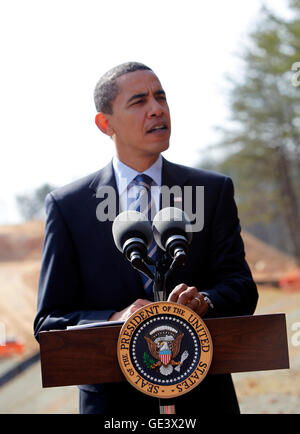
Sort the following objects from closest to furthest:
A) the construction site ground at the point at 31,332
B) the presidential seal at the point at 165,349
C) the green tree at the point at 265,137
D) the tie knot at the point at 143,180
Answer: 1. the presidential seal at the point at 165,349
2. the tie knot at the point at 143,180
3. the construction site ground at the point at 31,332
4. the green tree at the point at 265,137

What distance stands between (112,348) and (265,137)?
24.7 m

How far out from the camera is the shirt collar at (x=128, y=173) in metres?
2.48

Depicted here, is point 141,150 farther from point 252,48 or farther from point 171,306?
point 252,48

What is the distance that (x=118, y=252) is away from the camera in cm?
244

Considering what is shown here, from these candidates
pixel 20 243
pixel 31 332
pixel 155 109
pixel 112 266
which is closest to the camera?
pixel 155 109

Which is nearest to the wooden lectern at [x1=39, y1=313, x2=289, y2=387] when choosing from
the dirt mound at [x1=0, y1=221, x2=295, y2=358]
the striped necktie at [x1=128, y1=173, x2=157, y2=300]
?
the striped necktie at [x1=128, y1=173, x2=157, y2=300]

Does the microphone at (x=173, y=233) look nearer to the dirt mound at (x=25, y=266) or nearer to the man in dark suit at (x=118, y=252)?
the man in dark suit at (x=118, y=252)

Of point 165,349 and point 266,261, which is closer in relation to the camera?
point 165,349

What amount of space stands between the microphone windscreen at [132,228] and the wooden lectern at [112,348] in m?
0.29

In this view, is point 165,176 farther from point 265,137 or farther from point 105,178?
point 265,137

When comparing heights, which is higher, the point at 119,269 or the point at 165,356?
the point at 119,269

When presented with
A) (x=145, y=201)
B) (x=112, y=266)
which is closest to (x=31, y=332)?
(x=112, y=266)

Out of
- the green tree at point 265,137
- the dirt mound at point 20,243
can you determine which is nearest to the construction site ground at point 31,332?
the dirt mound at point 20,243

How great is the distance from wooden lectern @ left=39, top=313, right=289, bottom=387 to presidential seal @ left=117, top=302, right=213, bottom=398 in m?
0.06
